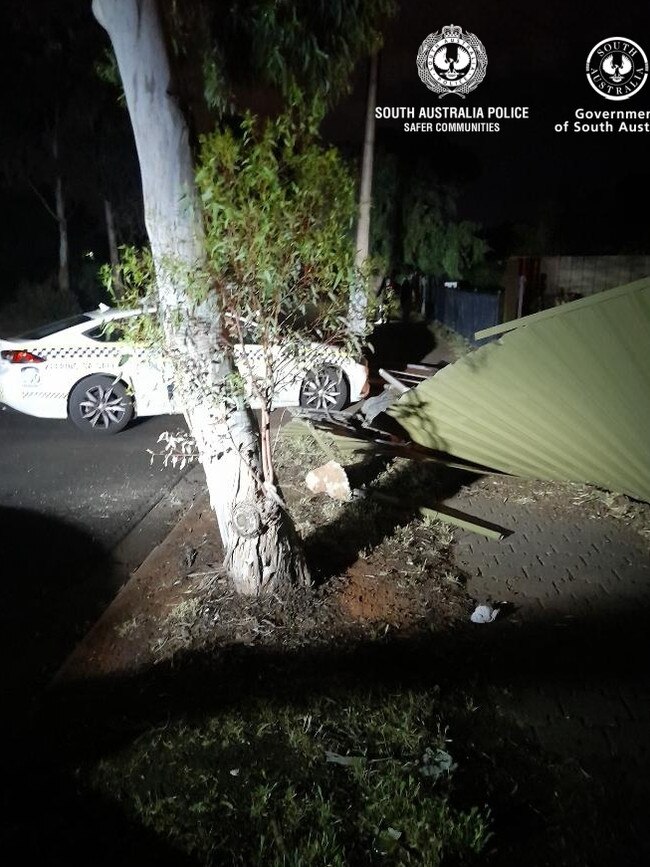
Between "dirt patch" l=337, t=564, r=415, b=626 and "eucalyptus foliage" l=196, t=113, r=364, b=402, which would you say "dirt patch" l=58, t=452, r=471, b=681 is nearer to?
"dirt patch" l=337, t=564, r=415, b=626

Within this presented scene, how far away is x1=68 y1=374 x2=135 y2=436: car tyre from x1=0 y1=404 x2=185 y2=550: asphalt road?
17 cm

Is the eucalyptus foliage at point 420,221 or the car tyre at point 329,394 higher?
the eucalyptus foliage at point 420,221

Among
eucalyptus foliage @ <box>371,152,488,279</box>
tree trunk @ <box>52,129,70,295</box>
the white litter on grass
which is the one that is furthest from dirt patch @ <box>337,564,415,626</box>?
tree trunk @ <box>52,129,70,295</box>

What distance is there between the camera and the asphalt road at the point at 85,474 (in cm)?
585

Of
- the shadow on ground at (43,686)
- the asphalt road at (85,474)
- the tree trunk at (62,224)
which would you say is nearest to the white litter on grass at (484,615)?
the shadow on ground at (43,686)

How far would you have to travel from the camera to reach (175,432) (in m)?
8.38

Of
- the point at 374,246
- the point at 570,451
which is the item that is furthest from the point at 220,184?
the point at 374,246

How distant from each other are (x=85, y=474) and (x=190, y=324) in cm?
386

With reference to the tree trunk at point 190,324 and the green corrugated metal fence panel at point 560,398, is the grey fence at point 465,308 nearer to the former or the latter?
the green corrugated metal fence panel at point 560,398

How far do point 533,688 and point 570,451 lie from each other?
2.79 metres

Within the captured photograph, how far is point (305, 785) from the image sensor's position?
2.71 metres

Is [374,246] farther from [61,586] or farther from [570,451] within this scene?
[61,586]

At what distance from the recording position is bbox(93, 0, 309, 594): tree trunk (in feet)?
11.3

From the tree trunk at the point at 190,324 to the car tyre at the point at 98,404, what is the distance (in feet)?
15.6
